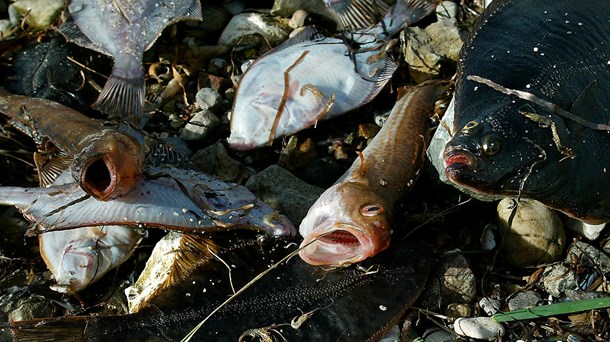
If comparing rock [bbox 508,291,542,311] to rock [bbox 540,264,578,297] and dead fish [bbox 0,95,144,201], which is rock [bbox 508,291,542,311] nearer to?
rock [bbox 540,264,578,297]

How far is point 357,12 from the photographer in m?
5.83

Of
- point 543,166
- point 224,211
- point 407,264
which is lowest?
point 407,264

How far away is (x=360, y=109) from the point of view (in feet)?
18.4

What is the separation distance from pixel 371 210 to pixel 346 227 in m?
0.19

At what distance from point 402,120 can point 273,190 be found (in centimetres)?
101

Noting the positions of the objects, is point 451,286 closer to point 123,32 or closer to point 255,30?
point 255,30

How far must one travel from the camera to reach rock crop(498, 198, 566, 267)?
469 cm

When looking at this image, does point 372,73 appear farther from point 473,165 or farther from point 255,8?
point 473,165

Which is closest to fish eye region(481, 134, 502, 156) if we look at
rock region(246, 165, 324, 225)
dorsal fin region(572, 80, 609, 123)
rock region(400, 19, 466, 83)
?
dorsal fin region(572, 80, 609, 123)

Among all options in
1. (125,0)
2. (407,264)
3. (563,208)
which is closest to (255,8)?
(125,0)

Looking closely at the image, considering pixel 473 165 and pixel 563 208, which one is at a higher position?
pixel 473 165

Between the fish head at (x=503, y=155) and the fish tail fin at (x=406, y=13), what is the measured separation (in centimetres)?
191

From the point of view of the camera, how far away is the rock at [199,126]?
5480mm

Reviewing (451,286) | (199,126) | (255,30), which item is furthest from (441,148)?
(255,30)
